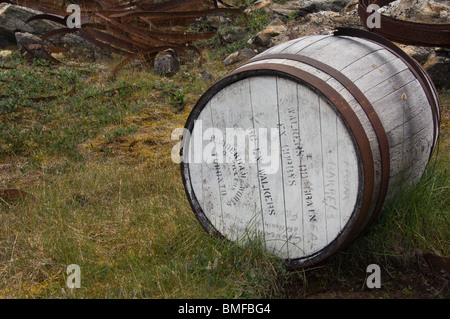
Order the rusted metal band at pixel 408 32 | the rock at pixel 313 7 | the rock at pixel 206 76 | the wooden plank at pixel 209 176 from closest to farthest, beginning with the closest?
the wooden plank at pixel 209 176, the rusted metal band at pixel 408 32, the rock at pixel 206 76, the rock at pixel 313 7

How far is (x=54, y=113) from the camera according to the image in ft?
19.0

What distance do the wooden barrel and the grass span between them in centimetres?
17

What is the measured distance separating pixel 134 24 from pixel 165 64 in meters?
2.35

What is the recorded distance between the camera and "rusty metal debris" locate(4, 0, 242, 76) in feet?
25.4

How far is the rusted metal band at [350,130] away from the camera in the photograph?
2375 millimetres

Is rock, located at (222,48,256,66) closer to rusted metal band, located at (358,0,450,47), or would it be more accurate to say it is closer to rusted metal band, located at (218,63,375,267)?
rusted metal band, located at (358,0,450,47)

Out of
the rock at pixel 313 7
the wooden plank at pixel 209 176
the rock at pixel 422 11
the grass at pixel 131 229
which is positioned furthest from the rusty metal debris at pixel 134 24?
the wooden plank at pixel 209 176

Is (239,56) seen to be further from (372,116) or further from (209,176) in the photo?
(372,116)

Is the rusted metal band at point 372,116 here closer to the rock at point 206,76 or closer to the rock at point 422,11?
the rock at point 206,76

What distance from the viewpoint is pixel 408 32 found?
4.36 meters

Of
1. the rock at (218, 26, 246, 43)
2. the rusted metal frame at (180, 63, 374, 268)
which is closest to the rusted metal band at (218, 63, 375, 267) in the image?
the rusted metal frame at (180, 63, 374, 268)

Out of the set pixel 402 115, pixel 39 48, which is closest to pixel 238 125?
pixel 402 115

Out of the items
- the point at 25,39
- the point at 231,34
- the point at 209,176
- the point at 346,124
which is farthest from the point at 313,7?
the point at 346,124

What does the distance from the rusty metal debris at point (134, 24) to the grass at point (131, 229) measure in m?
2.34
